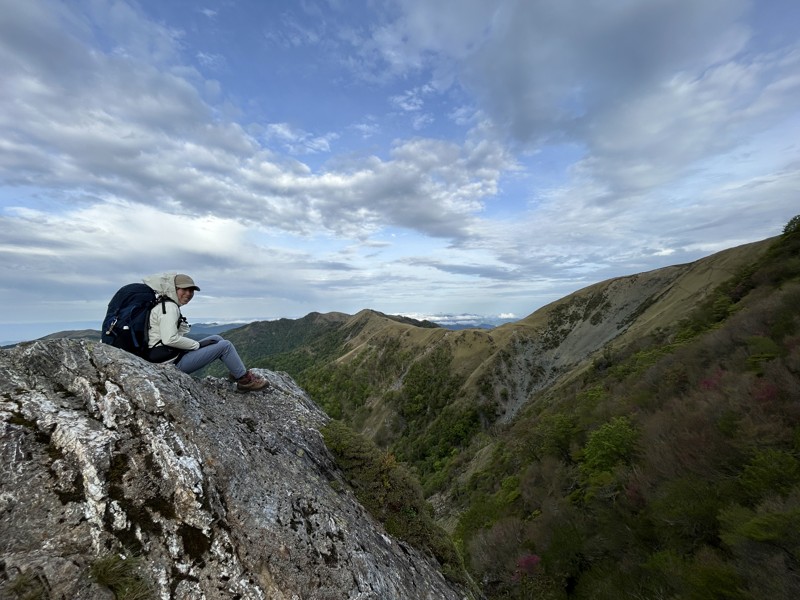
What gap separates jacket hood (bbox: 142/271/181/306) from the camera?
25.9ft

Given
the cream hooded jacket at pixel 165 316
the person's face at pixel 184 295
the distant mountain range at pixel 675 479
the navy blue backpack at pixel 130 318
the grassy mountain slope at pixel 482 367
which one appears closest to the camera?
the navy blue backpack at pixel 130 318

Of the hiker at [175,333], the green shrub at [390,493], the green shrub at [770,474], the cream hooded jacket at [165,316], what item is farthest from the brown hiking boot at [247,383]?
the green shrub at [770,474]

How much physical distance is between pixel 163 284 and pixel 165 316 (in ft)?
2.40

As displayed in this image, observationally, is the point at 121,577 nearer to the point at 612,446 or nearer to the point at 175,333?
the point at 175,333

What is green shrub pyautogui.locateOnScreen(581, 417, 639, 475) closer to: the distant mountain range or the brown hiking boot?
the distant mountain range

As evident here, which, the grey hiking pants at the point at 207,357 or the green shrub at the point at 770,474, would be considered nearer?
the grey hiking pants at the point at 207,357

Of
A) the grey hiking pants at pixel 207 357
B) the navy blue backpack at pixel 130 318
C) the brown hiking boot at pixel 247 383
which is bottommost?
the brown hiking boot at pixel 247 383

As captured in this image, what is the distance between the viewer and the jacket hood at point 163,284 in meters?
7.88

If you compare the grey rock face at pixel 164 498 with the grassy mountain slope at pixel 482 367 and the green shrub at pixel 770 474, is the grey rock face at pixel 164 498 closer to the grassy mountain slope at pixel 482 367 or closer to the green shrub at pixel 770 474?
the green shrub at pixel 770 474

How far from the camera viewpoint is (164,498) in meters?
5.39

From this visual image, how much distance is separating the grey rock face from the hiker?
0.69 metres

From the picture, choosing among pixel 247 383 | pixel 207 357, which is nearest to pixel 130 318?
pixel 207 357

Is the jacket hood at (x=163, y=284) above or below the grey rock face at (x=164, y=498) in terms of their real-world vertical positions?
above

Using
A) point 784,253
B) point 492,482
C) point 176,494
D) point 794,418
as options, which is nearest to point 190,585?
point 176,494
